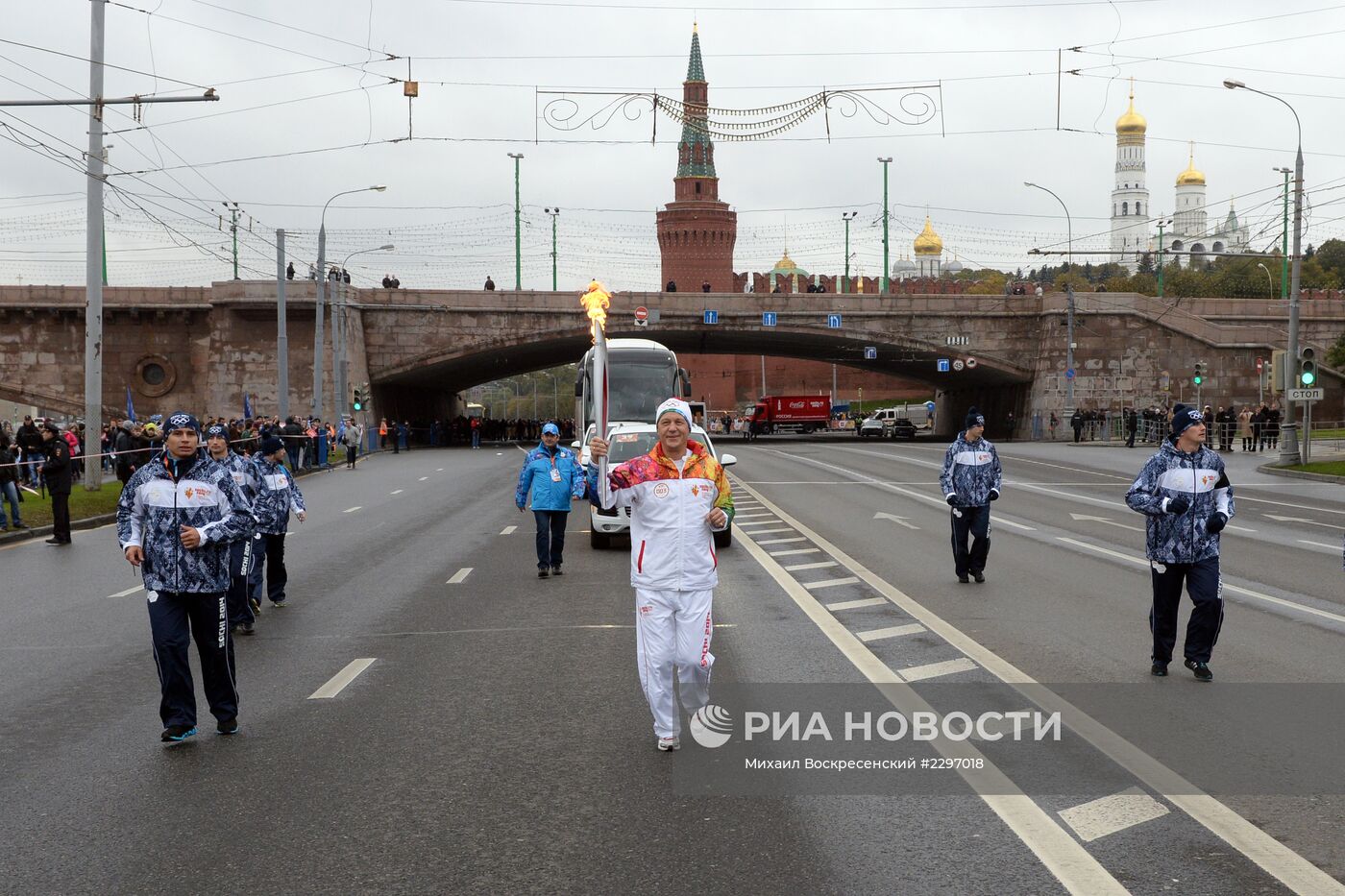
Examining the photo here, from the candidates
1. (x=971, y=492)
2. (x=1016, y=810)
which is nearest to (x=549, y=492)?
(x=971, y=492)

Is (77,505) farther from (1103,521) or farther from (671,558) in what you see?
(671,558)

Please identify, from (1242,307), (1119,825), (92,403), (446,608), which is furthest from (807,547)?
(1242,307)

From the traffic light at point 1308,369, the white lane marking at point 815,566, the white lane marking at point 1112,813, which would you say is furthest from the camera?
the traffic light at point 1308,369

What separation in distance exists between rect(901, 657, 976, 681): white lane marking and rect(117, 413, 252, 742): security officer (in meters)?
4.06

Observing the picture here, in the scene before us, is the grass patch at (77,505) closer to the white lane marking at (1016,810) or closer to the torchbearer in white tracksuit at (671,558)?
the white lane marking at (1016,810)

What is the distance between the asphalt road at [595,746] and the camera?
5.16m

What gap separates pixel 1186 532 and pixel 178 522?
5950 mm

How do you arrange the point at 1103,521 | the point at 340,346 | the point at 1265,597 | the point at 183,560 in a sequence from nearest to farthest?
1. the point at 183,560
2. the point at 1265,597
3. the point at 1103,521
4. the point at 340,346

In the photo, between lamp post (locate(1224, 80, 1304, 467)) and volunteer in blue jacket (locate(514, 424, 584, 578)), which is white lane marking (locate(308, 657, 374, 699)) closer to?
volunteer in blue jacket (locate(514, 424, 584, 578))

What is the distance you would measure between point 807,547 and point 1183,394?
52800mm

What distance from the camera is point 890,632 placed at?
10.9 metres

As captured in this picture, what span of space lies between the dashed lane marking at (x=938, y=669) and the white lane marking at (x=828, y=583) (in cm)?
451

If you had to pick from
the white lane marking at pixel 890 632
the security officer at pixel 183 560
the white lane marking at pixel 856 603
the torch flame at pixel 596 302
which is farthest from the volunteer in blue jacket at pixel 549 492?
the security officer at pixel 183 560

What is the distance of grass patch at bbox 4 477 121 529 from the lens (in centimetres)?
2397
